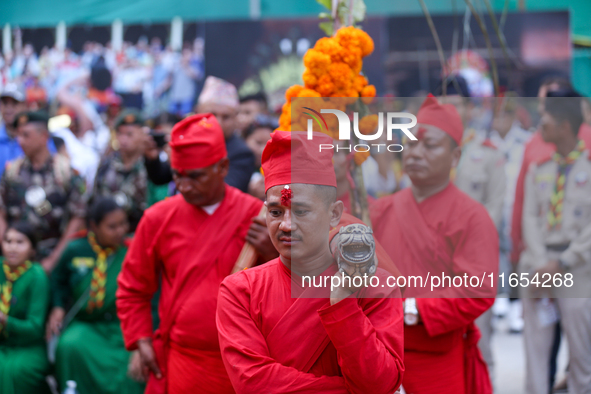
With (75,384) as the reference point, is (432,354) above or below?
above

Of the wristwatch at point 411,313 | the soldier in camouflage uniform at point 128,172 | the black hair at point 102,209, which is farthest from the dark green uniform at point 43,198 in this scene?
the wristwatch at point 411,313

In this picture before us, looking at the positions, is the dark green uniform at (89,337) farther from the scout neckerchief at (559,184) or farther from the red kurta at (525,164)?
the scout neckerchief at (559,184)

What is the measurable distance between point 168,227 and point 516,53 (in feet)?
16.9

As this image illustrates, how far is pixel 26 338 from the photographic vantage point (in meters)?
4.08

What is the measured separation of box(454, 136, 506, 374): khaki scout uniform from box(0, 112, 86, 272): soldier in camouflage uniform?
3.23 metres

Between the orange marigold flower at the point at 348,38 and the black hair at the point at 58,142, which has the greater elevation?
the orange marigold flower at the point at 348,38

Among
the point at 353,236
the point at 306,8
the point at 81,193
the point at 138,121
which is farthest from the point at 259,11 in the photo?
the point at 353,236

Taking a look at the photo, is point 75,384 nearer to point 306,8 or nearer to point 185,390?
point 185,390

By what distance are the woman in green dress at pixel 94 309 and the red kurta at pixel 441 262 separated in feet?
6.99

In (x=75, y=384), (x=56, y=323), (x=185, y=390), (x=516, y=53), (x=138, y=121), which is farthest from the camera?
(x=516, y=53)

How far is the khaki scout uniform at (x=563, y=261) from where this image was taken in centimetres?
362

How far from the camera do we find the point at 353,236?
1.62 m

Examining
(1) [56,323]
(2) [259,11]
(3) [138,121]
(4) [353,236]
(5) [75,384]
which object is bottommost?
(5) [75,384]

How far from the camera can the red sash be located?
9.57 feet
